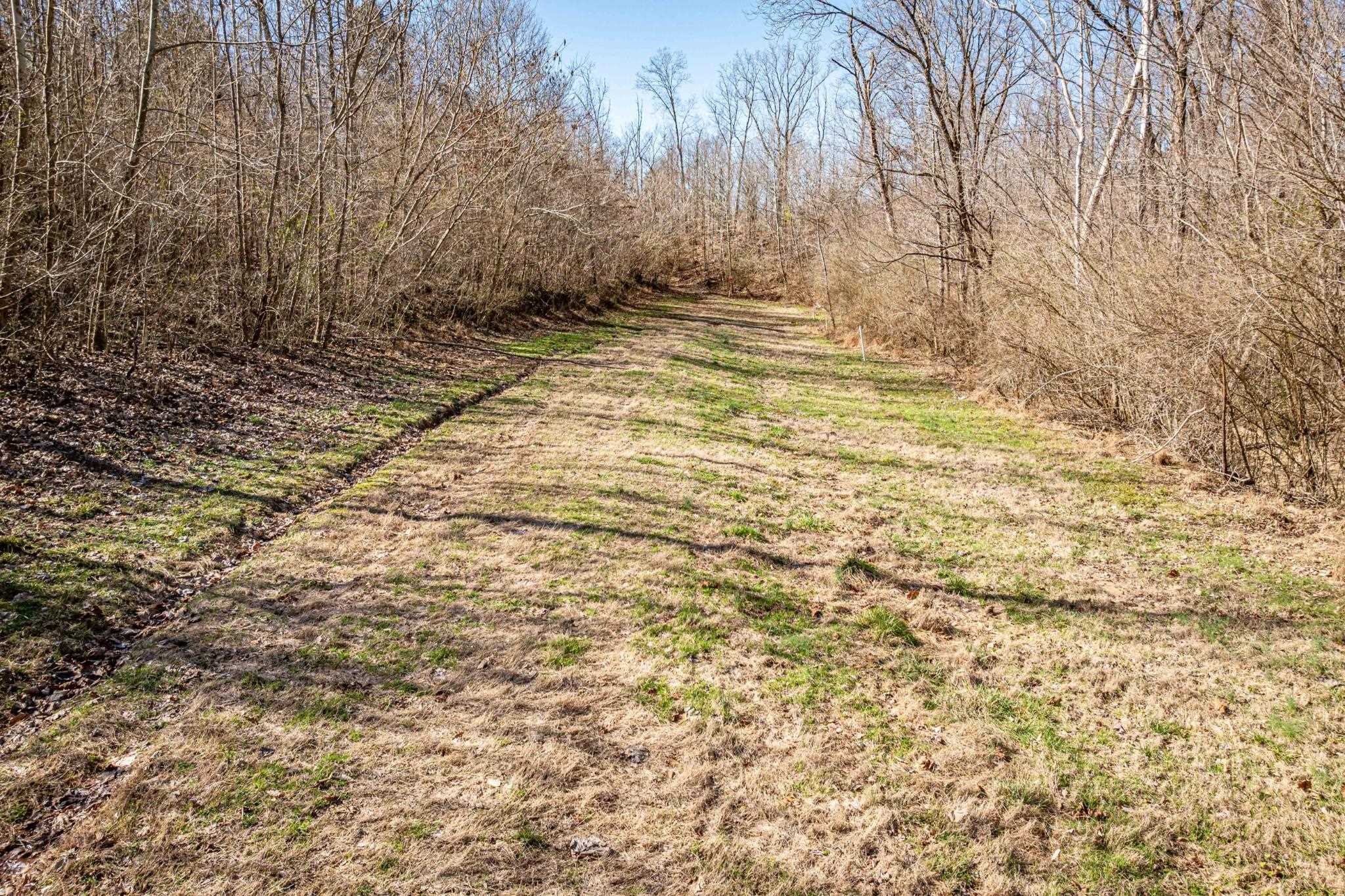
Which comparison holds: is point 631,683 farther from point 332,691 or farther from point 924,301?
point 924,301

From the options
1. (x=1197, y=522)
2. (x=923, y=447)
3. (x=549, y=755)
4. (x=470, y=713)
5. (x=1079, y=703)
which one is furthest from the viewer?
(x=923, y=447)

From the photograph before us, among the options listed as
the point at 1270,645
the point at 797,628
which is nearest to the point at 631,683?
the point at 797,628

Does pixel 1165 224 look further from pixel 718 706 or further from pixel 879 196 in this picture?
pixel 879 196

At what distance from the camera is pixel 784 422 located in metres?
11.5

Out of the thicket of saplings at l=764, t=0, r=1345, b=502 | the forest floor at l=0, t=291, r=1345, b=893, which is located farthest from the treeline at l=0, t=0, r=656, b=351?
the thicket of saplings at l=764, t=0, r=1345, b=502

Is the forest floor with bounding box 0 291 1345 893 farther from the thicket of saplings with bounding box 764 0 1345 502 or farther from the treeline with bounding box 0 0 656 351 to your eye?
the treeline with bounding box 0 0 656 351

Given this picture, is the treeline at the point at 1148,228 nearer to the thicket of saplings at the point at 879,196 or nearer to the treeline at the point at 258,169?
the thicket of saplings at the point at 879,196

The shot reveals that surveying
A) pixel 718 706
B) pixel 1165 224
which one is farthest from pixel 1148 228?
pixel 718 706

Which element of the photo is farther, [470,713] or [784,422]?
[784,422]

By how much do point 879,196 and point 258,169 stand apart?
1647cm

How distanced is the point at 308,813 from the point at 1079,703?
433 cm

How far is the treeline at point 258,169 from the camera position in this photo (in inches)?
334

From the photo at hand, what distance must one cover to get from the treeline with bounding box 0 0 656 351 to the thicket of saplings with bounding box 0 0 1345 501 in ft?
0.23

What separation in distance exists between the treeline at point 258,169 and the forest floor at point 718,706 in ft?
16.8
